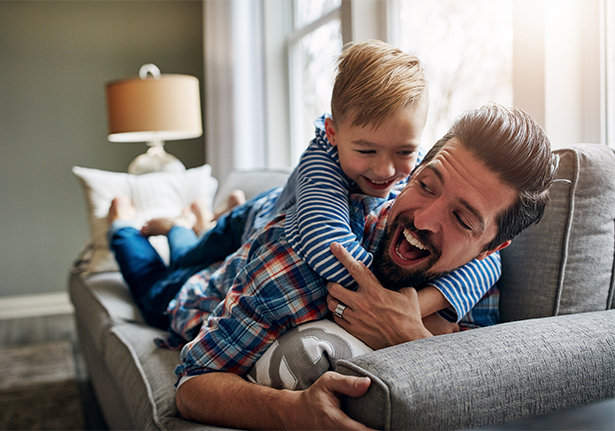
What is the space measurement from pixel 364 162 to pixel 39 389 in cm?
207

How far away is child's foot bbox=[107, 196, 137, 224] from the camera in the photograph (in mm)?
2407

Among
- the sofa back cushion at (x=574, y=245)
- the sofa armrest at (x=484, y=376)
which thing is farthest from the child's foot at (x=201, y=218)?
the sofa armrest at (x=484, y=376)

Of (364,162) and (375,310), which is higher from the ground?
(364,162)

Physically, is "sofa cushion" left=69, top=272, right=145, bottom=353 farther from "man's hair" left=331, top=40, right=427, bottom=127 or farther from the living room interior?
"man's hair" left=331, top=40, right=427, bottom=127

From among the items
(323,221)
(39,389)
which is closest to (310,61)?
(39,389)

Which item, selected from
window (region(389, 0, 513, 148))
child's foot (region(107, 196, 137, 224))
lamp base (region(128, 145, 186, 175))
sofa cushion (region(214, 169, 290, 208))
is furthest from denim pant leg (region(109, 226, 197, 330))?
window (region(389, 0, 513, 148))

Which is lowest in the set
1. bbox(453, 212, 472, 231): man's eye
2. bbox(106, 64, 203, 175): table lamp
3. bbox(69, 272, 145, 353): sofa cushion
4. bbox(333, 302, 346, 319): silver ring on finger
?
bbox(69, 272, 145, 353): sofa cushion

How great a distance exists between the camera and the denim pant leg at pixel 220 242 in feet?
5.85

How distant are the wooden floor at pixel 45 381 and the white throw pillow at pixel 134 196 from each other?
564mm

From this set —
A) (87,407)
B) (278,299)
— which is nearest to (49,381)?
(87,407)

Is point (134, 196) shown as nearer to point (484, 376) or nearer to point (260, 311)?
point (260, 311)

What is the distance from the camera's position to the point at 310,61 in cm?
342

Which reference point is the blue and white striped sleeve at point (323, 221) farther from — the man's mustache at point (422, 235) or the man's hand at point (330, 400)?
the man's hand at point (330, 400)

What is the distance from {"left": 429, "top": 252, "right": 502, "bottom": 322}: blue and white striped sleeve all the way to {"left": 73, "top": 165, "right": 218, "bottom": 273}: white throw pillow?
1.70 m
